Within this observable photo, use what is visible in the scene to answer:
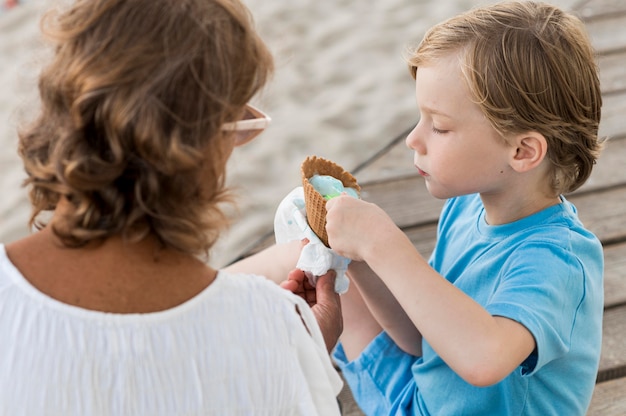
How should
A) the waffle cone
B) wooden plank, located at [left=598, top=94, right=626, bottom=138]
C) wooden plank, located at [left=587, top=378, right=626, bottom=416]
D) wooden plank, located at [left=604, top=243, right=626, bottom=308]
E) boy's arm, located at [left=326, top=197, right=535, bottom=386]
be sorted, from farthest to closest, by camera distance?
wooden plank, located at [left=598, top=94, right=626, bottom=138] → wooden plank, located at [left=604, top=243, right=626, bottom=308] → wooden plank, located at [left=587, top=378, right=626, bottom=416] → the waffle cone → boy's arm, located at [left=326, top=197, right=535, bottom=386]

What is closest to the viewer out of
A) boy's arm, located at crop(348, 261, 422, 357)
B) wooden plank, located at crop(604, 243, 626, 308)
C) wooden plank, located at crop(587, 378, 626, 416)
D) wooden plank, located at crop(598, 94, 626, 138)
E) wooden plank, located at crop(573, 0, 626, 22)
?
boy's arm, located at crop(348, 261, 422, 357)

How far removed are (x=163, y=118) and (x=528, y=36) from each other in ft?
2.14

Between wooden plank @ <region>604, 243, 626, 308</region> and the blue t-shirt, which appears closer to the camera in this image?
the blue t-shirt

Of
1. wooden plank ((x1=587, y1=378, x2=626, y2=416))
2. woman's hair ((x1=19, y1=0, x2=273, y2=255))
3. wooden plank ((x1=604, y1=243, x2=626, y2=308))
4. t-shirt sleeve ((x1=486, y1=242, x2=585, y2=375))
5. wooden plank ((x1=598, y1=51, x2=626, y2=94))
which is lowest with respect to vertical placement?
wooden plank ((x1=598, y1=51, x2=626, y2=94))

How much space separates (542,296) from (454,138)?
0.95 feet

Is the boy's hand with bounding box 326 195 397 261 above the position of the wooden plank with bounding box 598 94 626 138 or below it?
above

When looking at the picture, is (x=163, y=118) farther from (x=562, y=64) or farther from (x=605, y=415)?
(x=605, y=415)

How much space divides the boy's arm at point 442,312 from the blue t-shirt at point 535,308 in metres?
0.04

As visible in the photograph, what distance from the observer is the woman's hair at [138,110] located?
35.9 inches

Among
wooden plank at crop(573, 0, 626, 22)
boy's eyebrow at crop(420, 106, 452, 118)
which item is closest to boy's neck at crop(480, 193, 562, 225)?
boy's eyebrow at crop(420, 106, 452, 118)

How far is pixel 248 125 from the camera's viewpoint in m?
1.06

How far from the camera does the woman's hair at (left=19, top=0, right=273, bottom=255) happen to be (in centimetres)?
91

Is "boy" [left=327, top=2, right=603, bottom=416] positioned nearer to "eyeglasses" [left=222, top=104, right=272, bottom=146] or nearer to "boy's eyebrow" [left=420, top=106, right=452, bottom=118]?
"boy's eyebrow" [left=420, top=106, right=452, bottom=118]

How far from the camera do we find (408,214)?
2.29 meters
